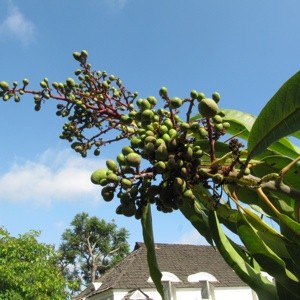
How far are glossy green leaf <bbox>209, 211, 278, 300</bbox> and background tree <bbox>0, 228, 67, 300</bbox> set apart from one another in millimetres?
15962

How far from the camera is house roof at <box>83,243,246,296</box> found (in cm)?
1845

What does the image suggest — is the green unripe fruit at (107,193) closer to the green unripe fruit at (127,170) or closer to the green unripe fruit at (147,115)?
the green unripe fruit at (127,170)

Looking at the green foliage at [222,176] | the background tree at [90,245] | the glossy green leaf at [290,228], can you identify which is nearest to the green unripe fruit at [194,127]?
the green foliage at [222,176]

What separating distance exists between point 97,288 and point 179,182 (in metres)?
19.6

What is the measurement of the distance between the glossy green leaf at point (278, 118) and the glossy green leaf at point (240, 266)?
354 mm

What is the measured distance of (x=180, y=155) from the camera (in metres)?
1.42

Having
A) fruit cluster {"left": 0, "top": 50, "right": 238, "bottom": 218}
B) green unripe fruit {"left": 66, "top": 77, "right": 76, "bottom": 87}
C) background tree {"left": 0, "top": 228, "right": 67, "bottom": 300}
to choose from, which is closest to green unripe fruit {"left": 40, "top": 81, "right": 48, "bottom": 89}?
green unripe fruit {"left": 66, "top": 77, "right": 76, "bottom": 87}

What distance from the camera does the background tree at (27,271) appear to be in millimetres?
16531

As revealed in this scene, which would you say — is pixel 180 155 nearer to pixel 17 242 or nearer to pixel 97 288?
pixel 17 242

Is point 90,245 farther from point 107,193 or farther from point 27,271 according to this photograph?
point 107,193

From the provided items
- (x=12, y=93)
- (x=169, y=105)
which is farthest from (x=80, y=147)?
(x=169, y=105)

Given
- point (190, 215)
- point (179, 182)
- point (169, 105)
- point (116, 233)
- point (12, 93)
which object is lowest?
point (179, 182)

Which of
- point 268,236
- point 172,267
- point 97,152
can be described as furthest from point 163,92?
point 172,267

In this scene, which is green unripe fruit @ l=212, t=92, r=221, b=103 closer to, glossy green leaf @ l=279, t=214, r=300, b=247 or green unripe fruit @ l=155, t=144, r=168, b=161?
green unripe fruit @ l=155, t=144, r=168, b=161
